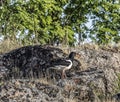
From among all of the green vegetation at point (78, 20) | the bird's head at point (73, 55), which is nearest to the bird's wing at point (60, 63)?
the bird's head at point (73, 55)

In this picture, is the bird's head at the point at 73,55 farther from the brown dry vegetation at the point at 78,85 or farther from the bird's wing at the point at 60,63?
the bird's wing at the point at 60,63

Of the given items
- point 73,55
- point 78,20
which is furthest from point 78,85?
point 78,20

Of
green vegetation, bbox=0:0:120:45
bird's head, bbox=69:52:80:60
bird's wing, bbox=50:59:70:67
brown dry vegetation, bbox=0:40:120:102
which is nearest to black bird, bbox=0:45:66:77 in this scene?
bird's wing, bbox=50:59:70:67

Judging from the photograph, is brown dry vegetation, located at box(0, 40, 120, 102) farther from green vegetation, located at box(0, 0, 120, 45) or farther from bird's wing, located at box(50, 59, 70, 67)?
green vegetation, located at box(0, 0, 120, 45)

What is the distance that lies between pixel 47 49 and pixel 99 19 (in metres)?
30.8

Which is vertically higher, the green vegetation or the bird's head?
the green vegetation

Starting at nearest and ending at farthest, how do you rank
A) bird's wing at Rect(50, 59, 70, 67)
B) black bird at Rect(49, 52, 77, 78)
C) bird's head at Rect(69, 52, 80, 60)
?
black bird at Rect(49, 52, 77, 78), bird's wing at Rect(50, 59, 70, 67), bird's head at Rect(69, 52, 80, 60)

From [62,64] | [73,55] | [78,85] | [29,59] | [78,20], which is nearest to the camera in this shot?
[78,85]

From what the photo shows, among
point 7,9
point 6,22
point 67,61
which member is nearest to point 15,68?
point 67,61

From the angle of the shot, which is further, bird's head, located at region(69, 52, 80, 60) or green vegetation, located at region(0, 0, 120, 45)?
green vegetation, located at region(0, 0, 120, 45)

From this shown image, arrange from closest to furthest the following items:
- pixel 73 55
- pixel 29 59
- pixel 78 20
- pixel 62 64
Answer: pixel 62 64 < pixel 73 55 < pixel 29 59 < pixel 78 20

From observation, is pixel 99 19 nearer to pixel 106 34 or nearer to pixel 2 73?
pixel 106 34

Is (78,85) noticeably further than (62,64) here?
No

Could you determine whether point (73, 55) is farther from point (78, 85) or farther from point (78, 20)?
point (78, 20)
